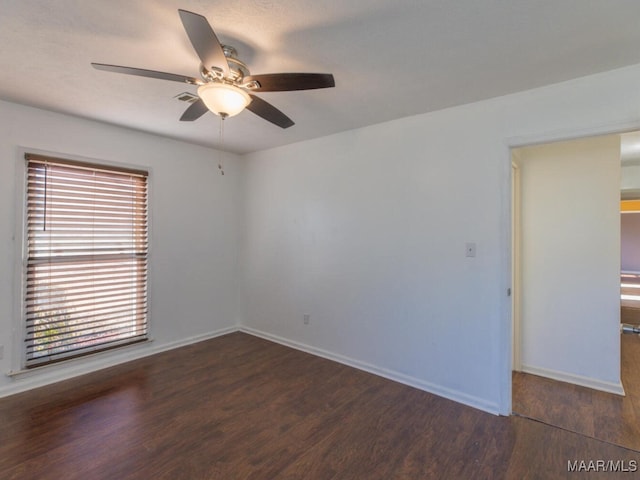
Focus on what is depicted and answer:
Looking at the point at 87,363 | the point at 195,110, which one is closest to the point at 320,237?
the point at 195,110

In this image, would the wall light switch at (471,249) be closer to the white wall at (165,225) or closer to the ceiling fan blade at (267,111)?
the ceiling fan blade at (267,111)

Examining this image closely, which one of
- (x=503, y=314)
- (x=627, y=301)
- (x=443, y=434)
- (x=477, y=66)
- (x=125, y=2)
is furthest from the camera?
(x=627, y=301)

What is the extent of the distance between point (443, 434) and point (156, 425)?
204cm

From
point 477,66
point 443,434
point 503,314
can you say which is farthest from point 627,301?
point 477,66

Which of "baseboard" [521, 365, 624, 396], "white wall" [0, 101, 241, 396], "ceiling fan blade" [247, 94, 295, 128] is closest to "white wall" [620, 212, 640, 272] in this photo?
"baseboard" [521, 365, 624, 396]

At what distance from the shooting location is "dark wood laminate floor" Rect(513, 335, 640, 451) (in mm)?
2250

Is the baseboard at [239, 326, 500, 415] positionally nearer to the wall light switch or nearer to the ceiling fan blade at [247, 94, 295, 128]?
the wall light switch

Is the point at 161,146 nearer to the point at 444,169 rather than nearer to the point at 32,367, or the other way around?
the point at 32,367

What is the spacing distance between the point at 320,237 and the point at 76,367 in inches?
108

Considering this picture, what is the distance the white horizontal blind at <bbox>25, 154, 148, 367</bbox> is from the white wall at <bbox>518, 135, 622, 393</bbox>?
13.4 ft

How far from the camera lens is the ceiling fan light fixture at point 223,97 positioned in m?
1.70

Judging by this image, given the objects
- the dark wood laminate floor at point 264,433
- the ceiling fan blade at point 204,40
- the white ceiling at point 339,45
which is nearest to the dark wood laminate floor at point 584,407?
the dark wood laminate floor at point 264,433

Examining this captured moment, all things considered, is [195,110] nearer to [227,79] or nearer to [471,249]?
[227,79]

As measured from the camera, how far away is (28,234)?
281 centimetres
